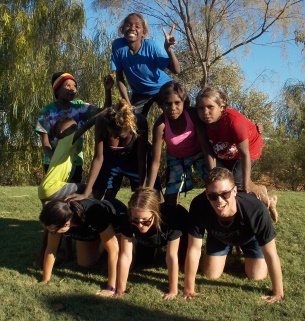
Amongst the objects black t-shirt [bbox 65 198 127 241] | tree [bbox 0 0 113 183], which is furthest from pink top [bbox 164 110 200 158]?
tree [bbox 0 0 113 183]

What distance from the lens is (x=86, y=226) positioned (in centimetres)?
441

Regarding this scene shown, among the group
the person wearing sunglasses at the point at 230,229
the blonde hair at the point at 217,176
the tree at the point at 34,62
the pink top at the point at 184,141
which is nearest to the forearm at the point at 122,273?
the person wearing sunglasses at the point at 230,229

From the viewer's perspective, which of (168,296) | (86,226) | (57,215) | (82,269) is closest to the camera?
(168,296)

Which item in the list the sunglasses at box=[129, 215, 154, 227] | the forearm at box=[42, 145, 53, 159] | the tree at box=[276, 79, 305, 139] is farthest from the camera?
the tree at box=[276, 79, 305, 139]

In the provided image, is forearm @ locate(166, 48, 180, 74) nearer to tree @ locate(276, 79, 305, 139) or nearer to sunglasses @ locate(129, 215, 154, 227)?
sunglasses @ locate(129, 215, 154, 227)

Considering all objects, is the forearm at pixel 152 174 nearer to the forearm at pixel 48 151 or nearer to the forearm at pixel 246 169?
the forearm at pixel 246 169

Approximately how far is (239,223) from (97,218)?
1.28 meters

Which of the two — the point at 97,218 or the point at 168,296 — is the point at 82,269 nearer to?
the point at 97,218

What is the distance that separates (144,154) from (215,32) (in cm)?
1342

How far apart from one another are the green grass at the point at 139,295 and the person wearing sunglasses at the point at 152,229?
0.20 m

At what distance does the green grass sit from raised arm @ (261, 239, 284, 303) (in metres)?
0.07

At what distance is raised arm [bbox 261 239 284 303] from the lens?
387cm

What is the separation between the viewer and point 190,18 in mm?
17188

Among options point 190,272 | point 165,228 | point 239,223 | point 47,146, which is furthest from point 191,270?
point 47,146
